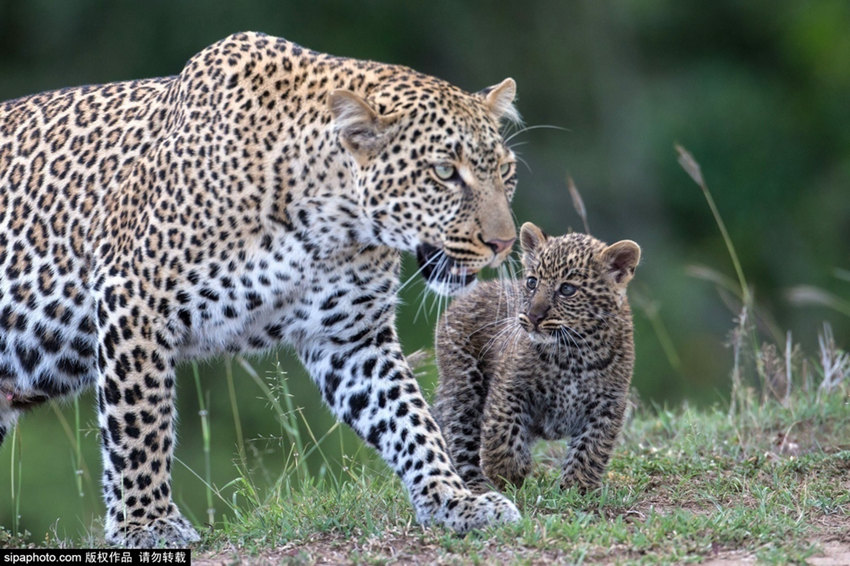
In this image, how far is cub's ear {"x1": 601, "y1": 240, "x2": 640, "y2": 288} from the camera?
677 centimetres

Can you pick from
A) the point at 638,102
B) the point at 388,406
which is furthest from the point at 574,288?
the point at 638,102

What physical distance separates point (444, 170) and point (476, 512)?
4.60 feet

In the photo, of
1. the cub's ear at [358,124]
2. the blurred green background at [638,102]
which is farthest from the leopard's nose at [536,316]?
the blurred green background at [638,102]

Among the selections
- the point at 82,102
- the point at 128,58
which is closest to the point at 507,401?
the point at 82,102

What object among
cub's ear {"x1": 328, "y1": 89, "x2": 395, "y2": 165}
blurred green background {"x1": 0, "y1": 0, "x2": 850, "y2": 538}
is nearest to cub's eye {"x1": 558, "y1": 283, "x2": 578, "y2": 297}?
cub's ear {"x1": 328, "y1": 89, "x2": 395, "y2": 165}

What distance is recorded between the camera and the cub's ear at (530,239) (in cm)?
702

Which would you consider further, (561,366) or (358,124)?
(561,366)

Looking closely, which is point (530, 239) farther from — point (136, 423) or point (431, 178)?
point (136, 423)

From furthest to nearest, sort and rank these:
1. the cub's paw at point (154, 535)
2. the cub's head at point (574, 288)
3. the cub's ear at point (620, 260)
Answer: the cub's ear at point (620, 260) → the cub's head at point (574, 288) → the cub's paw at point (154, 535)

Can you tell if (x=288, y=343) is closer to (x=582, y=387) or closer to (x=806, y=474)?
(x=582, y=387)

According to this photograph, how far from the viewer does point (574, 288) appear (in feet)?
22.0

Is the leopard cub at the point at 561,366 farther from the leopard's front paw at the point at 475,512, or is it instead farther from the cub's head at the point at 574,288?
the leopard's front paw at the point at 475,512

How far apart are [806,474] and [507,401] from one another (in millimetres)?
1444

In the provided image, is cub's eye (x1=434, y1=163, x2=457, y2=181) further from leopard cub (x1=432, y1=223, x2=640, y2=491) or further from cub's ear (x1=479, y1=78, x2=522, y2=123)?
leopard cub (x1=432, y1=223, x2=640, y2=491)
